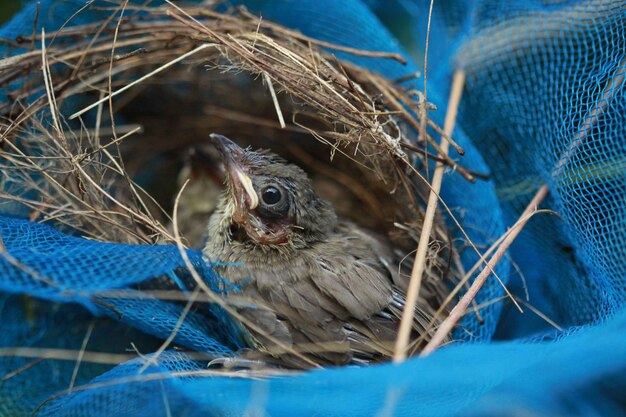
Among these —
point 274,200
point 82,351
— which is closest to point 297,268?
point 274,200

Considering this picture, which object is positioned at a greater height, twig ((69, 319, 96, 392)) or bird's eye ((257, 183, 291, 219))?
bird's eye ((257, 183, 291, 219))

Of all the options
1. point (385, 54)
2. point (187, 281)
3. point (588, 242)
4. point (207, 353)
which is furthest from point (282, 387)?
point (385, 54)

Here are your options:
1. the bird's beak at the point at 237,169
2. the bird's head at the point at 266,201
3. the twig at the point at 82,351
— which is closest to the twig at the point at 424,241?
the bird's head at the point at 266,201

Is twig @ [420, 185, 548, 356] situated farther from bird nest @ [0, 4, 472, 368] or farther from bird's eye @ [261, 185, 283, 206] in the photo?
bird's eye @ [261, 185, 283, 206]

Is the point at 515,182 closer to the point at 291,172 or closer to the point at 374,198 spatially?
the point at 374,198

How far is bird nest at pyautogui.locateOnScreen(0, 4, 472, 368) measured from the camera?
170 centimetres

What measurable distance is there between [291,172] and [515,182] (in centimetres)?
81

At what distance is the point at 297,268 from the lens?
5.82 feet

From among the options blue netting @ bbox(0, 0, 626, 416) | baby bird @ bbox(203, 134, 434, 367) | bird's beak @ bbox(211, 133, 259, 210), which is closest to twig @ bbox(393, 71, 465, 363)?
blue netting @ bbox(0, 0, 626, 416)

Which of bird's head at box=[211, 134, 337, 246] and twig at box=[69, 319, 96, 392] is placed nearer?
twig at box=[69, 319, 96, 392]

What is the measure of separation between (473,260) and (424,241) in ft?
1.18

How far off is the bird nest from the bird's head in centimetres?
17

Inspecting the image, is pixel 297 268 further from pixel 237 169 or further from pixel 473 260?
pixel 473 260

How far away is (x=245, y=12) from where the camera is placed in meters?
1.91
